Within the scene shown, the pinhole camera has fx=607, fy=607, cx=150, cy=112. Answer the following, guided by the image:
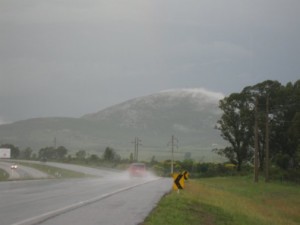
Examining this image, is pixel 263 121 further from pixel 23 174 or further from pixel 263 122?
pixel 23 174

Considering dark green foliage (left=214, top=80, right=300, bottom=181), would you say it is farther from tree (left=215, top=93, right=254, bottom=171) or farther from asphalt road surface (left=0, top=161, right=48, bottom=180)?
asphalt road surface (left=0, top=161, right=48, bottom=180)

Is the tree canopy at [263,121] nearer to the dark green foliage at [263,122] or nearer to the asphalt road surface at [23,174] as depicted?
the dark green foliage at [263,122]

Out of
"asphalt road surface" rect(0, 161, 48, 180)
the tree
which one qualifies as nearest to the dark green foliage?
the tree

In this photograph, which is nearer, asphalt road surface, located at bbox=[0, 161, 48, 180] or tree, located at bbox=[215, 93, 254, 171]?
asphalt road surface, located at bbox=[0, 161, 48, 180]

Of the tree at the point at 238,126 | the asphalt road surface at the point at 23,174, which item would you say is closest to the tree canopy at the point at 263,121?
the tree at the point at 238,126

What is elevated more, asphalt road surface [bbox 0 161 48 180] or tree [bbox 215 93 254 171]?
tree [bbox 215 93 254 171]

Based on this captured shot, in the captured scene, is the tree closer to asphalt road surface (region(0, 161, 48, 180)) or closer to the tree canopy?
the tree canopy

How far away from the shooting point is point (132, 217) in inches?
750

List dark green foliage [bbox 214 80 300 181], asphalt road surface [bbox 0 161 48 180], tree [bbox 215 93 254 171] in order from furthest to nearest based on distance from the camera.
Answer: tree [bbox 215 93 254 171] < dark green foliage [bbox 214 80 300 181] < asphalt road surface [bbox 0 161 48 180]

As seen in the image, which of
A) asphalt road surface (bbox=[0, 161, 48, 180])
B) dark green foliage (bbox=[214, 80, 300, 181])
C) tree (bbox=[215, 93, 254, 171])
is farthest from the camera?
tree (bbox=[215, 93, 254, 171])

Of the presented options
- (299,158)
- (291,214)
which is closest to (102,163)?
(299,158)

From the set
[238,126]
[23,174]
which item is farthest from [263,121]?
[23,174]

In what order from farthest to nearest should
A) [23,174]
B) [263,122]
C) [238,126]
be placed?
1. [238,126]
2. [263,122]
3. [23,174]

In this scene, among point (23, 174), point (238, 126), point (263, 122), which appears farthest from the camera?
point (238, 126)
